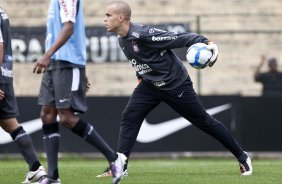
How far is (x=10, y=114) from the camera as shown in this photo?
10.2 meters

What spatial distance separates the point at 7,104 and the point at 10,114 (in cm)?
12

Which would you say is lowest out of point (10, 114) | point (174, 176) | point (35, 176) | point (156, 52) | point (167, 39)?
point (174, 176)

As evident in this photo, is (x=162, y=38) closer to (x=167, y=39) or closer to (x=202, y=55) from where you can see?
(x=167, y=39)

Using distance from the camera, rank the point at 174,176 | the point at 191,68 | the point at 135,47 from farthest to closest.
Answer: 1. the point at 191,68
2. the point at 174,176
3. the point at 135,47

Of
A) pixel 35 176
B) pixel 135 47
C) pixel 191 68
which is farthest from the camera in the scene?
pixel 191 68

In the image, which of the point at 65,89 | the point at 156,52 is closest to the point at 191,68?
the point at 156,52

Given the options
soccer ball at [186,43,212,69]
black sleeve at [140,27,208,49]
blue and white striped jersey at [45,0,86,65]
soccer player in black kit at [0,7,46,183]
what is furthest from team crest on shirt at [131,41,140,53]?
soccer player in black kit at [0,7,46,183]

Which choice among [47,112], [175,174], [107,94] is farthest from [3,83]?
[107,94]

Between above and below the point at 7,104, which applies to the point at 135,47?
above

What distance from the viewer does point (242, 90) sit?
809 inches

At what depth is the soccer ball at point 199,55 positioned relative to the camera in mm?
9969

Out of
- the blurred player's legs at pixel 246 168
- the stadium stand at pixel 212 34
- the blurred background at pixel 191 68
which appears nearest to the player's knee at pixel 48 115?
the blurred player's legs at pixel 246 168

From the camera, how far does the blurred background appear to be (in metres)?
18.3

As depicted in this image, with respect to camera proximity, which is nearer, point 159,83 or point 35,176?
point 35,176
